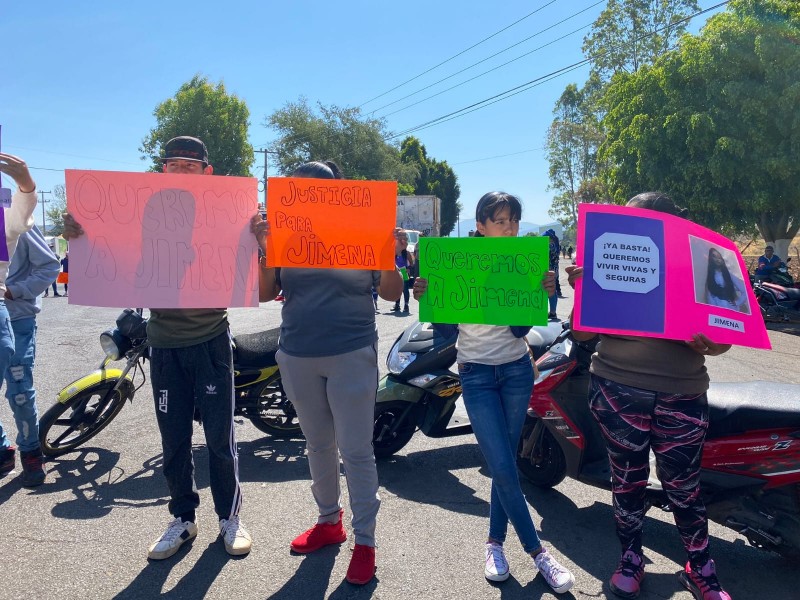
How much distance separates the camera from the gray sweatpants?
2916mm

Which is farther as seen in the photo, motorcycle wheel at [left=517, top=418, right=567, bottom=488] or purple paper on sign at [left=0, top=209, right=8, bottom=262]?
motorcycle wheel at [left=517, top=418, right=567, bottom=488]

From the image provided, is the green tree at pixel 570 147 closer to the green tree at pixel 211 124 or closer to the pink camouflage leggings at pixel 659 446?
the green tree at pixel 211 124

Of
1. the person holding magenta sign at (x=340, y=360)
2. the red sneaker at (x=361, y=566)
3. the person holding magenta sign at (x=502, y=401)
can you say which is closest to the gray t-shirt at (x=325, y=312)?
the person holding magenta sign at (x=340, y=360)

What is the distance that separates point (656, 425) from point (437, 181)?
57269mm

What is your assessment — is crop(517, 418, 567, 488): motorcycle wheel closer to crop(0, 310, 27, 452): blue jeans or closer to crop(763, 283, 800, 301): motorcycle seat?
crop(0, 310, 27, 452): blue jeans

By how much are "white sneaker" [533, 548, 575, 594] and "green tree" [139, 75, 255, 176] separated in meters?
35.6

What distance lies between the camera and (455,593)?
285 cm

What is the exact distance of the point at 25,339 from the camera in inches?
164

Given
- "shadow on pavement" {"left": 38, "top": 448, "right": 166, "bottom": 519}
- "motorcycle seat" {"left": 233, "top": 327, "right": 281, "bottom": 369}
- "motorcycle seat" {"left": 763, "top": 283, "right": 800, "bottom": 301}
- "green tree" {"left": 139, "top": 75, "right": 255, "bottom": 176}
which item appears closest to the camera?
"shadow on pavement" {"left": 38, "top": 448, "right": 166, "bottom": 519}

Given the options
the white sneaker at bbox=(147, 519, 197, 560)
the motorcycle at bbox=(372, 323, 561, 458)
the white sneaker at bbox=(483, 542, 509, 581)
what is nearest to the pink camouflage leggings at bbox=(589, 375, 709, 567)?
the white sneaker at bbox=(483, 542, 509, 581)

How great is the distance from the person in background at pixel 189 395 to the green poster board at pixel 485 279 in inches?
43.6

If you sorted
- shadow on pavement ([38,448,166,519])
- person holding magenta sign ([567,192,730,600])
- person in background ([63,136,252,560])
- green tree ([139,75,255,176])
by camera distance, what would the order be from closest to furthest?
person holding magenta sign ([567,192,730,600]) → person in background ([63,136,252,560]) → shadow on pavement ([38,448,166,519]) → green tree ([139,75,255,176])

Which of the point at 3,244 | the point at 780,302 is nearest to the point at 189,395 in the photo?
the point at 3,244

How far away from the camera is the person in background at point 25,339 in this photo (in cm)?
406
